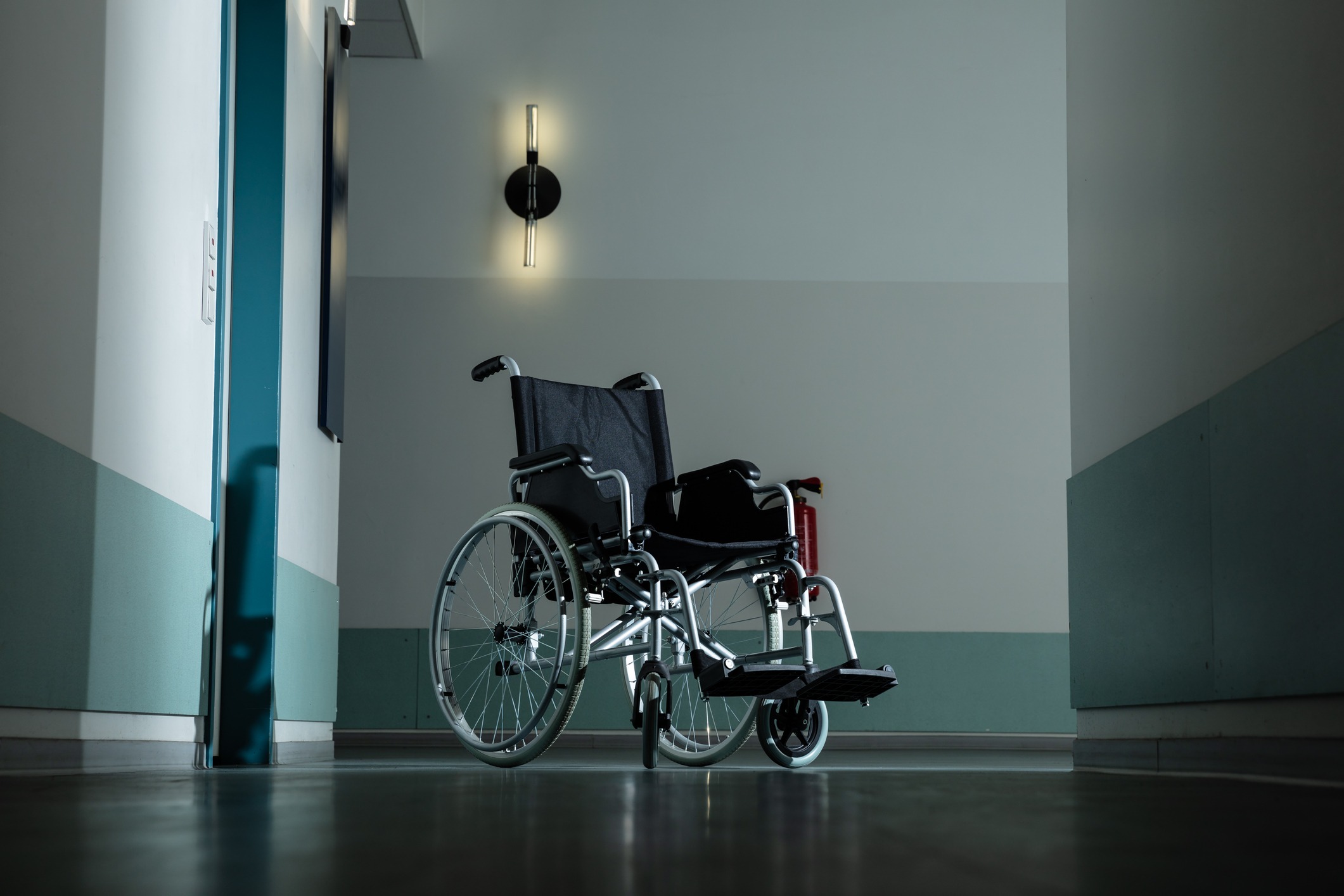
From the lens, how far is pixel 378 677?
488 centimetres

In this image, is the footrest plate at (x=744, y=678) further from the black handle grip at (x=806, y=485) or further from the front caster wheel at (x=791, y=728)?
the black handle grip at (x=806, y=485)

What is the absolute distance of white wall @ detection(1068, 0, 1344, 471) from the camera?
1.63 meters

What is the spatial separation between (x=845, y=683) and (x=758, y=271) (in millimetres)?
3065

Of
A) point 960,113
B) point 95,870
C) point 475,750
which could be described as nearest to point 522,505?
point 475,750

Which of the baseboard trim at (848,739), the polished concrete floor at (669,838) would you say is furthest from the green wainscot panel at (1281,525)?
the baseboard trim at (848,739)

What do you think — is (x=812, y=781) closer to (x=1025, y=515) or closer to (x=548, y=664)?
(x=548, y=664)

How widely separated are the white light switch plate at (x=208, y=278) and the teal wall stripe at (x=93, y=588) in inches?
17.1

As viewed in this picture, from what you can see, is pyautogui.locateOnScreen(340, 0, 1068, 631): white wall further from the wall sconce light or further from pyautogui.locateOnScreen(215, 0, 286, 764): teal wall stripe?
pyautogui.locateOnScreen(215, 0, 286, 764): teal wall stripe

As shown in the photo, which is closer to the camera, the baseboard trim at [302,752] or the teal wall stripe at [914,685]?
the baseboard trim at [302,752]

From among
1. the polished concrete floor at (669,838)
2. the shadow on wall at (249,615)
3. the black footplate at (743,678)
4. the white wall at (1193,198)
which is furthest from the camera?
the shadow on wall at (249,615)

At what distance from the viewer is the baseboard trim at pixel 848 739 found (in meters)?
4.75

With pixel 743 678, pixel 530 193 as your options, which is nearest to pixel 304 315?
pixel 743 678

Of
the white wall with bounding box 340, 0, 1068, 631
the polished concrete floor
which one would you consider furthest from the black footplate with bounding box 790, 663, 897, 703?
the white wall with bounding box 340, 0, 1068, 631

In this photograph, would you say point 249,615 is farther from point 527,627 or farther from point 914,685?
point 914,685
